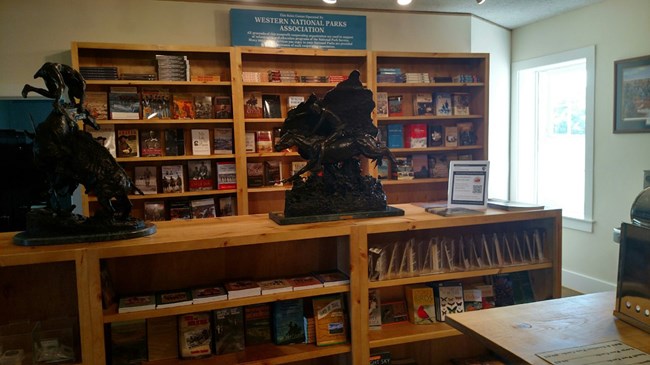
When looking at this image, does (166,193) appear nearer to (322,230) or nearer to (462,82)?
(322,230)

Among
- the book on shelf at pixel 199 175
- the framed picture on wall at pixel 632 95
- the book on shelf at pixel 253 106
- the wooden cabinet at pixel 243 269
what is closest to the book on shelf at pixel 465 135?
the framed picture on wall at pixel 632 95

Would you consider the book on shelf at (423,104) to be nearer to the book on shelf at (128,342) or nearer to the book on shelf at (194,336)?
the book on shelf at (194,336)

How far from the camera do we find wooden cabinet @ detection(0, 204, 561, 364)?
157 centimetres

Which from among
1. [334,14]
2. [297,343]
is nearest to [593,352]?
[297,343]

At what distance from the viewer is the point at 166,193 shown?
368 centimetres

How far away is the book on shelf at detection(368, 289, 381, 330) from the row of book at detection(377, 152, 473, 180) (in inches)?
88.6

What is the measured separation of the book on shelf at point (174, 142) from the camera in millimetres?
3697

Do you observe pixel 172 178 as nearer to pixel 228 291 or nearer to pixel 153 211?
pixel 153 211

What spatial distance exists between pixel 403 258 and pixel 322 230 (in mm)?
456

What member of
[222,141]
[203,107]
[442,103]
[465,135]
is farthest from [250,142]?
[465,135]

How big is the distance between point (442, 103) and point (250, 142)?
6.11 ft

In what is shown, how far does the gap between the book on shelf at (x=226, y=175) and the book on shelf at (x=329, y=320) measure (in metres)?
2.04

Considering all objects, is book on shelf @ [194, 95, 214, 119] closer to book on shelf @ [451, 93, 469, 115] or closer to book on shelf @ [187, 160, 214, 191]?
book on shelf @ [187, 160, 214, 191]

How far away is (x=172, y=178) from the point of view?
372 cm
